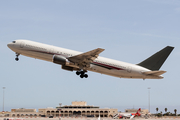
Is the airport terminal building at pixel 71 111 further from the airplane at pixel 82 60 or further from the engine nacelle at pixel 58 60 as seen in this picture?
the engine nacelle at pixel 58 60

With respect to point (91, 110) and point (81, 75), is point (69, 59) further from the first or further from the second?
point (91, 110)

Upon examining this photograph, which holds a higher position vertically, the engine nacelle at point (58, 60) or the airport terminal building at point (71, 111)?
the engine nacelle at point (58, 60)

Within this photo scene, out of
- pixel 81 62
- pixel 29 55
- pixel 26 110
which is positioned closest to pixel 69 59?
pixel 81 62

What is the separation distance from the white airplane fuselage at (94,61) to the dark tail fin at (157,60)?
2008mm

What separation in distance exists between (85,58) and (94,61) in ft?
7.10

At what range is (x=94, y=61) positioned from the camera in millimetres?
61188

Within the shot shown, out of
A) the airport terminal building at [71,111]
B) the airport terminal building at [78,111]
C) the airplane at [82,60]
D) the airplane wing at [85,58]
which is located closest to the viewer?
the airplane wing at [85,58]

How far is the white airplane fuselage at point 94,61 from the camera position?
60.0 m

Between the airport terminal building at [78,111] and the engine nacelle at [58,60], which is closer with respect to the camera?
the engine nacelle at [58,60]

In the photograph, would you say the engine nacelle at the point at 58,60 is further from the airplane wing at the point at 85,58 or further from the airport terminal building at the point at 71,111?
the airport terminal building at the point at 71,111

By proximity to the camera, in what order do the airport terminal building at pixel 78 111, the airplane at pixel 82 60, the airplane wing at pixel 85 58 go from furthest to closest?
1. the airport terminal building at pixel 78 111
2. the airplane at pixel 82 60
3. the airplane wing at pixel 85 58

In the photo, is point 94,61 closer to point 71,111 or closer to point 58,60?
point 58,60

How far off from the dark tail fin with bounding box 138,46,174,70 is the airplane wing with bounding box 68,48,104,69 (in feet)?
35.5

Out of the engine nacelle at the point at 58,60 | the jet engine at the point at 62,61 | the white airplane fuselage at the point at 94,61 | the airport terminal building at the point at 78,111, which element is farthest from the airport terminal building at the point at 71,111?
the engine nacelle at the point at 58,60
